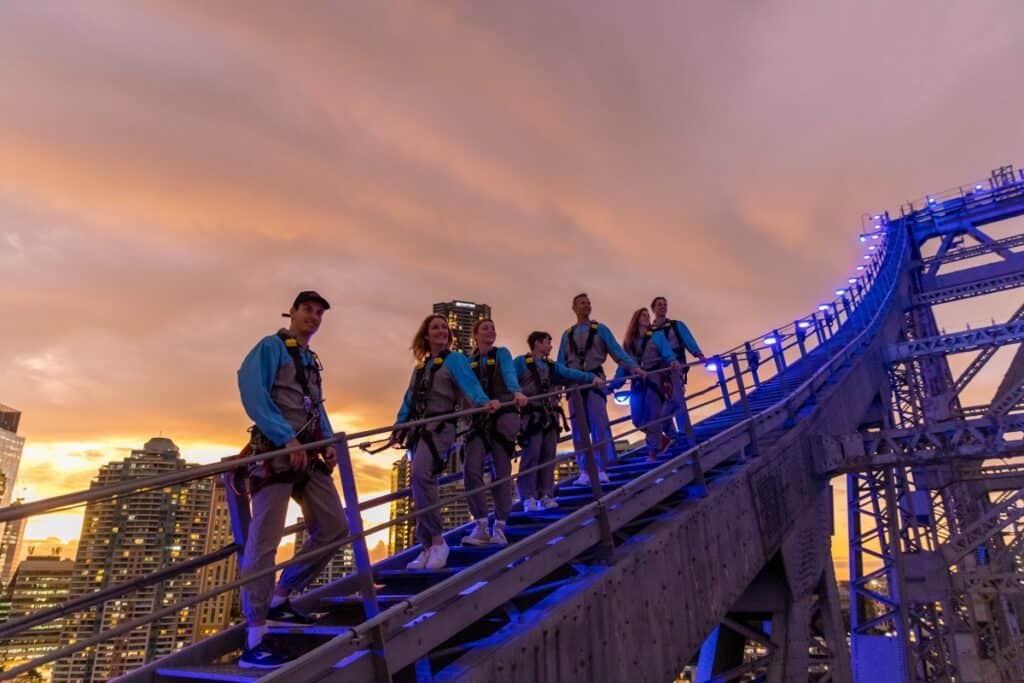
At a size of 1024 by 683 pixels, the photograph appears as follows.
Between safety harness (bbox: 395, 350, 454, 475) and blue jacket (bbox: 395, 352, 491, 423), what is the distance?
24 millimetres

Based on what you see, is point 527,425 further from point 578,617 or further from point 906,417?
point 906,417

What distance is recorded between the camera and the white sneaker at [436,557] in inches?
173

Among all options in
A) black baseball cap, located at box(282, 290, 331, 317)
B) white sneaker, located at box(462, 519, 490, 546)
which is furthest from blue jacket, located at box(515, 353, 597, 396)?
black baseball cap, located at box(282, 290, 331, 317)

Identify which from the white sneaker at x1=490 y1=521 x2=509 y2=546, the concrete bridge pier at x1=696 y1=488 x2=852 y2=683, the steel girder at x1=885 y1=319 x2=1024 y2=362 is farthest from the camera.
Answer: the steel girder at x1=885 y1=319 x2=1024 y2=362

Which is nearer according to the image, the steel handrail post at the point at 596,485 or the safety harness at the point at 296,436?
the safety harness at the point at 296,436

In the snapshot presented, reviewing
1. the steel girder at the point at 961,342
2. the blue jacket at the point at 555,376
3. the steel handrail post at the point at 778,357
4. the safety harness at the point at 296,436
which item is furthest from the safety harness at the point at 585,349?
the steel girder at the point at 961,342

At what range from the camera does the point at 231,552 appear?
376cm

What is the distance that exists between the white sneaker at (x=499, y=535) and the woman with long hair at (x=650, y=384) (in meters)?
2.82

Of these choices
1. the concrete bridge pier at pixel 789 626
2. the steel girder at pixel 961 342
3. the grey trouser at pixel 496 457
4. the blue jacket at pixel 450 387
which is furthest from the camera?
the steel girder at pixel 961 342

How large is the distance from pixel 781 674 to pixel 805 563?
160 centimetres

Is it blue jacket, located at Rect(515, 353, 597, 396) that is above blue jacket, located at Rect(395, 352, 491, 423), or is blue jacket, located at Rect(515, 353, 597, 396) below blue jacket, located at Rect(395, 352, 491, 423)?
above

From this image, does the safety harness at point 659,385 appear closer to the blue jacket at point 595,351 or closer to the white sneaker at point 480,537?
the blue jacket at point 595,351

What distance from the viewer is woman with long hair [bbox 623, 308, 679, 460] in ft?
24.8

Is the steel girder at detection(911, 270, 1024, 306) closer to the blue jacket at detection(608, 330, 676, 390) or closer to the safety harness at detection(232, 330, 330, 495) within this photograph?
the blue jacket at detection(608, 330, 676, 390)
